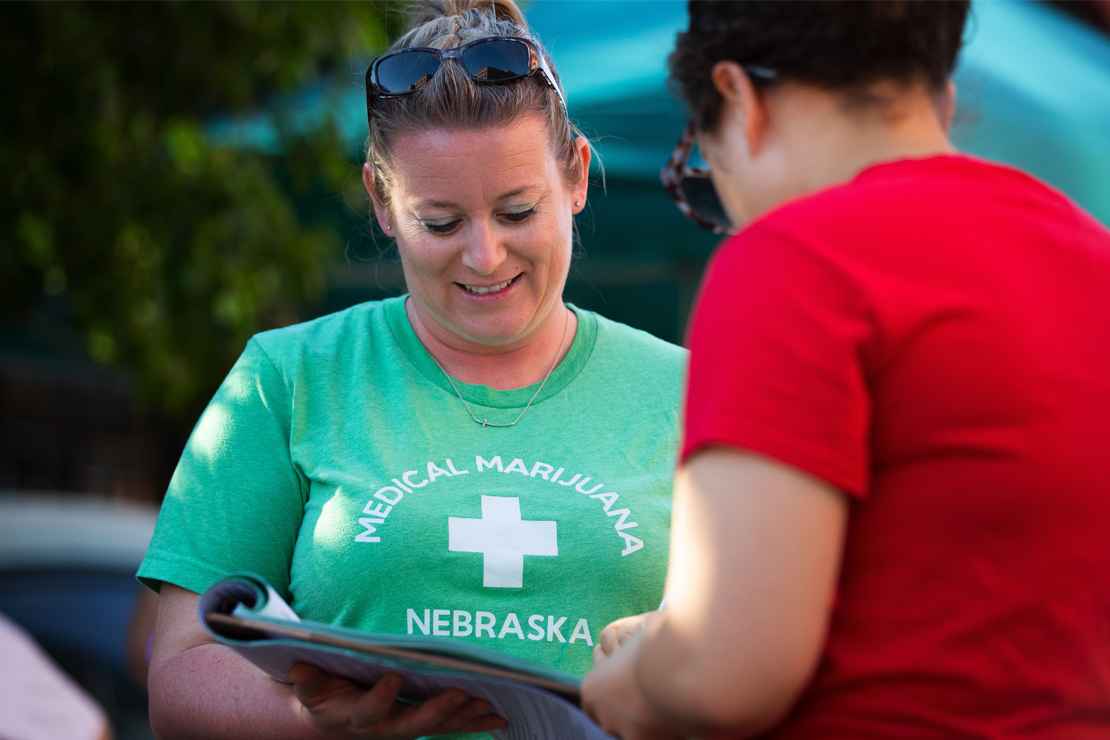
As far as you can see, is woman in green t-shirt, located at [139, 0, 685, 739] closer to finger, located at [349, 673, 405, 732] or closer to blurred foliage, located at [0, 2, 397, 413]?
Answer: finger, located at [349, 673, 405, 732]

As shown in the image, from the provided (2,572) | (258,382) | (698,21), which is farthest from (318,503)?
(2,572)

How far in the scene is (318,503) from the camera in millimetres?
1899

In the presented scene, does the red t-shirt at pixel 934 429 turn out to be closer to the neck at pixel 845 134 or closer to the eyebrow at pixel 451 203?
the neck at pixel 845 134

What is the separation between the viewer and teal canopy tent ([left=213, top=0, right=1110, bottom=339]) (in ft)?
14.2

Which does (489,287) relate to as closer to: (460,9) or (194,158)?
(460,9)

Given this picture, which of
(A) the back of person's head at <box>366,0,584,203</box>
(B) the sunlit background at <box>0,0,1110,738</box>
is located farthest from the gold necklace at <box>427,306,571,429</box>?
(B) the sunlit background at <box>0,0,1110,738</box>

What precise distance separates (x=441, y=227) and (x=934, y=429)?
3.33ft

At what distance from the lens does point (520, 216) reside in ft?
6.75

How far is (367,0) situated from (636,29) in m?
0.90

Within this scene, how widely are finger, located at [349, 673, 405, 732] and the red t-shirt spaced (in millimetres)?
463

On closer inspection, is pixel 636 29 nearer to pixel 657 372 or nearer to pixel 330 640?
pixel 657 372

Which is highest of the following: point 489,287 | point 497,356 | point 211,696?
point 489,287

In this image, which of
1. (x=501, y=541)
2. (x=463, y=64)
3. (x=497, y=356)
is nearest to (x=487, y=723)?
(x=501, y=541)

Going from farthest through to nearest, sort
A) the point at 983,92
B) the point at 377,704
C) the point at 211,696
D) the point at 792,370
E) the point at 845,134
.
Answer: the point at 983,92 < the point at 211,696 < the point at 377,704 < the point at 845,134 < the point at 792,370
